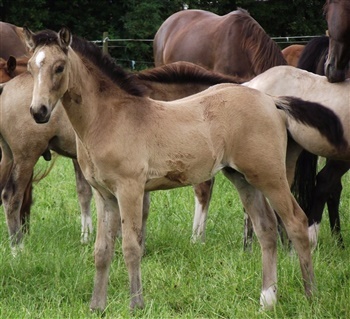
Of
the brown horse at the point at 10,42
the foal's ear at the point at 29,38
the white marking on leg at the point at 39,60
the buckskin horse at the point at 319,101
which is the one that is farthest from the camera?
the brown horse at the point at 10,42

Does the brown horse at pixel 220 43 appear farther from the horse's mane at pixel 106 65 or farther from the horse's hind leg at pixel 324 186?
the horse's mane at pixel 106 65

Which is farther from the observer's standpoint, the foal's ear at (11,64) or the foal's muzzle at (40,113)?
the foal's ear at (11,64)

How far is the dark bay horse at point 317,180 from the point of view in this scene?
5.87m

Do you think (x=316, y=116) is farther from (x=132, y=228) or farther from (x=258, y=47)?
(x=258, y=47)

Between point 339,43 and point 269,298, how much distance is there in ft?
6.52

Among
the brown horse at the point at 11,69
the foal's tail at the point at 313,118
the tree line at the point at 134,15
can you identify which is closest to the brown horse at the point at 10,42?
the brown horse at the point at 11,69

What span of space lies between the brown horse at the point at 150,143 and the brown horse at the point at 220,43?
3157 millimetres

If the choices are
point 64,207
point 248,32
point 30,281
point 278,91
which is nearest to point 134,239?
point 30,281

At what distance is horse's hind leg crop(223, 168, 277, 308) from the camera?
4.82 meters

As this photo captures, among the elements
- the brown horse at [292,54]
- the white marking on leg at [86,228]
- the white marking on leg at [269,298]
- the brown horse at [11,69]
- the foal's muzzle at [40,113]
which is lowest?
the brown horse at [292,54]

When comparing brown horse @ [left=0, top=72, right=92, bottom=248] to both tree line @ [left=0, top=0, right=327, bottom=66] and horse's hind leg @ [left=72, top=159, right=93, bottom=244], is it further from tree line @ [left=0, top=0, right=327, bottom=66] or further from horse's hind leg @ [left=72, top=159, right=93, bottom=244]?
tree line @ [left=0, top=0, right=327, bottom=66]

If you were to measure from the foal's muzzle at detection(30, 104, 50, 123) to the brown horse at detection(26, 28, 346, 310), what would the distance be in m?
0.20

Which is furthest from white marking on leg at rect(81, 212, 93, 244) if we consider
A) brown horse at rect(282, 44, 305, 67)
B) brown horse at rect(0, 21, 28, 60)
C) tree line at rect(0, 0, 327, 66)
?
tree line at rect(0, 0, 327, 66)

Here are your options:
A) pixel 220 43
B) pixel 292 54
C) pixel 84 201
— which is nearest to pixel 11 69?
pixel 84 201
